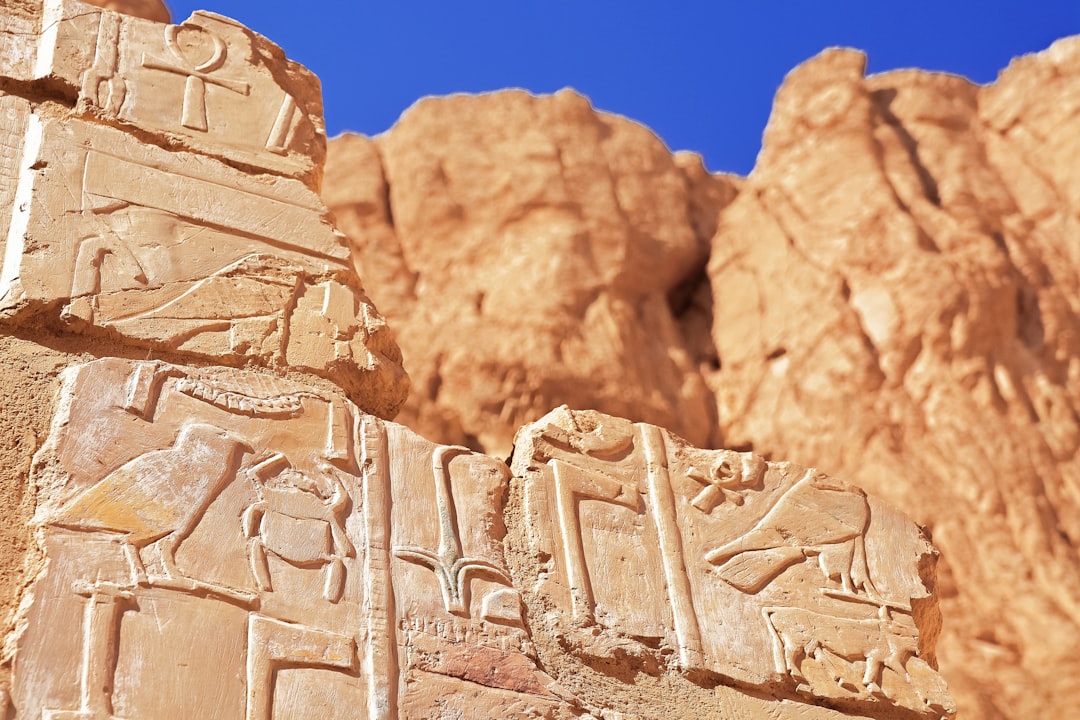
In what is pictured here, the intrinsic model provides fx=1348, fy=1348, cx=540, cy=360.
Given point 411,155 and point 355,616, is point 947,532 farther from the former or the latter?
point 355,616

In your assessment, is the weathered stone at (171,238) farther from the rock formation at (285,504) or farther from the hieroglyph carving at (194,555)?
the hieroglyph carving at (194,555)

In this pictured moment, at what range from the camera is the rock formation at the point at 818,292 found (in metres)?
9.59

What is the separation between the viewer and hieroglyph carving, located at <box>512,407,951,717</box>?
315 centimetres

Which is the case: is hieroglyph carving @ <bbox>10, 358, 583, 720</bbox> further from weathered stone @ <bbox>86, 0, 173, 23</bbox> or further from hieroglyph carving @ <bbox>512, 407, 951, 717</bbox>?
weathered stone @ <bbox>86, 0, 173, 23</bbox>

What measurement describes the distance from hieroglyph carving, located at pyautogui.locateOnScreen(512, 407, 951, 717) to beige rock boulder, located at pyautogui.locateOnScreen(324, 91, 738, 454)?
21.3ft

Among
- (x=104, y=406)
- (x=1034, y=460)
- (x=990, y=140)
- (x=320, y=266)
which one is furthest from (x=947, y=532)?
(x=104, y=406)

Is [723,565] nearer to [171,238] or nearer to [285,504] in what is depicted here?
[285,504]

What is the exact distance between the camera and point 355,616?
9.00 feet

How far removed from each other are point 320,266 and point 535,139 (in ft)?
28.1

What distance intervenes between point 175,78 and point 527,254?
294 inches

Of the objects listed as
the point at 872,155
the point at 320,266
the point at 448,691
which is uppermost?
the point at 872,155

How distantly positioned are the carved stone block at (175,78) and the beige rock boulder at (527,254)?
6442 millimetres

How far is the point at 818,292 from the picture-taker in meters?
10.9

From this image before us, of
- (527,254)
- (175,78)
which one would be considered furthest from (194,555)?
(527,254)
